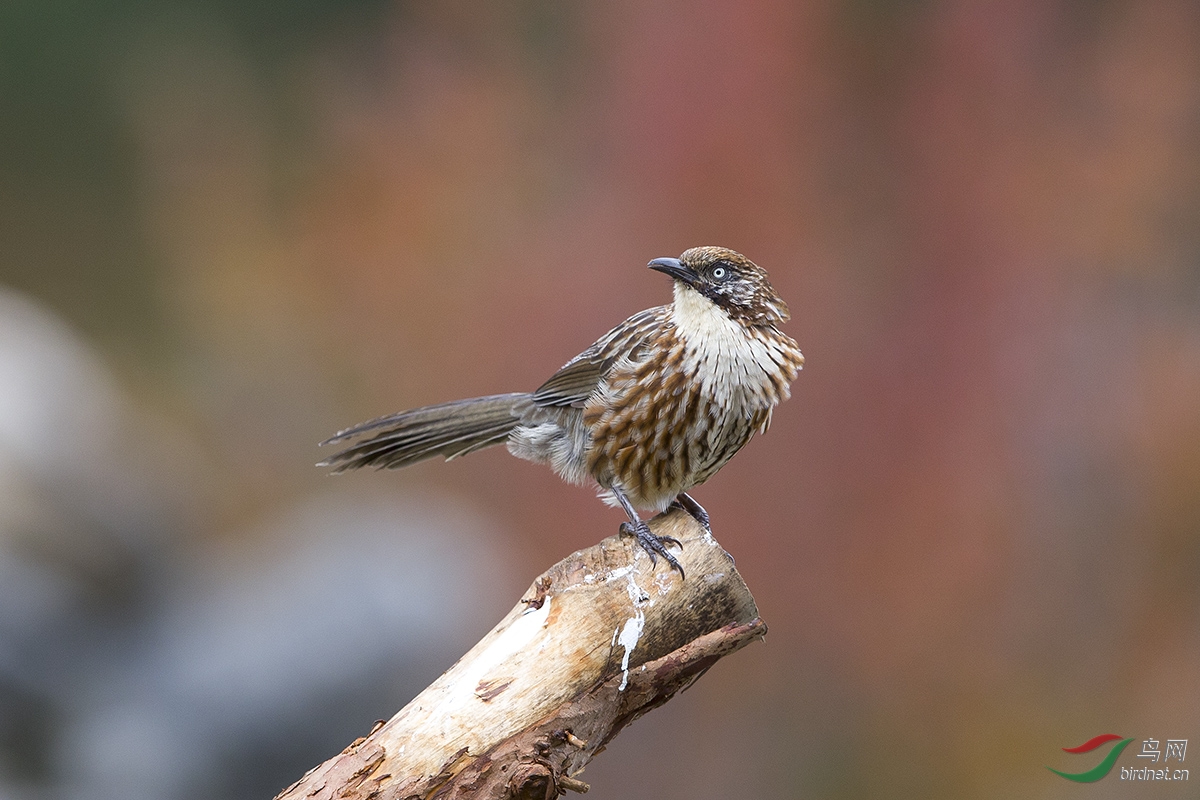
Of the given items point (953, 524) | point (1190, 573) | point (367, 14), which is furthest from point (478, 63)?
point (1190, 573)

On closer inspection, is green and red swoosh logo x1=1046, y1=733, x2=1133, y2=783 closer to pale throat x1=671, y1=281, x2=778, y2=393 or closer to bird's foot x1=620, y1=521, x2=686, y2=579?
pale throat x1=671, y1=281, x2=778, y2=393

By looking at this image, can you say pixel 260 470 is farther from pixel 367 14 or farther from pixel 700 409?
pixel 700 409

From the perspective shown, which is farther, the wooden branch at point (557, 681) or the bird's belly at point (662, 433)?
the bird's belly at point (662, 433)

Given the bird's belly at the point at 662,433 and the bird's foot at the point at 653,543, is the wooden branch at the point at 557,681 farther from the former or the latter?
the bird's belly at the point at 662,433

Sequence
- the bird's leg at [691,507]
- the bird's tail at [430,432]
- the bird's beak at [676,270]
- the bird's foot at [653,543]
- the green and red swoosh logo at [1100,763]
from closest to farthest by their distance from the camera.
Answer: the bird's foot at [653,543]
the bird's beak at [676,270]
the bird's leg at [691,507]
the bird's tail at [430,432]
the green and red swoosh logo at [1100,763]

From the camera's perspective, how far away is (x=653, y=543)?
3.00 meters

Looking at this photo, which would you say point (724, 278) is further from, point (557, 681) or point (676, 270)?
point (557, 681)

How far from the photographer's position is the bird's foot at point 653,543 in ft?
9.60

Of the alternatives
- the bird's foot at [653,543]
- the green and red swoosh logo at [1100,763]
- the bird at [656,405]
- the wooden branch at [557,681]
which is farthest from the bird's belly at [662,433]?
the green and red swoosh logo at [1100,763]

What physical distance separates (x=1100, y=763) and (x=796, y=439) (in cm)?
203

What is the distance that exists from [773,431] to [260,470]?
3.36m

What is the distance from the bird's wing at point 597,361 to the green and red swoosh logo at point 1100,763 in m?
3.01

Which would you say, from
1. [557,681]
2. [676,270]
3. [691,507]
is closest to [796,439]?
[691,507]

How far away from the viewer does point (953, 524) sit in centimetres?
550
